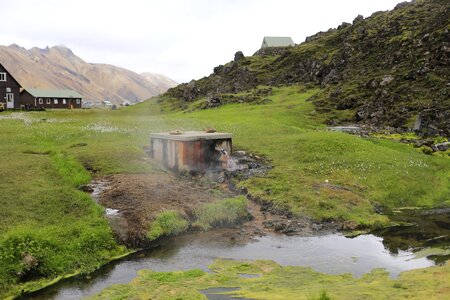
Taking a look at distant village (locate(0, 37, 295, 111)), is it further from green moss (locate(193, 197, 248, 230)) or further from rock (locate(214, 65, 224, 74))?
green moss (locate(193, 197, 248, 230))

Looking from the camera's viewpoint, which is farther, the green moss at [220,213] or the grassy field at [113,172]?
the green moss at [220,213]

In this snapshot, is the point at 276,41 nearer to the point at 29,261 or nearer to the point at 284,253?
the point at 284,253

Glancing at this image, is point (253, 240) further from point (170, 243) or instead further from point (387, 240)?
point (387, 240)

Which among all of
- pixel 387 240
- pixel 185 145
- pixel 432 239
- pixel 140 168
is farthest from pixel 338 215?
pixel 140 168

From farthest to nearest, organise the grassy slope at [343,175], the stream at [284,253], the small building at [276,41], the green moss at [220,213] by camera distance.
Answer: the small building at [276,41]
the grassy slope at [343,175]
the green moss at [220,213]
the stream at [284,253]

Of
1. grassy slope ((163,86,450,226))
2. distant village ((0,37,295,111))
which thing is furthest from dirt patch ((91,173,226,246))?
distant village ((0,37,295,111))

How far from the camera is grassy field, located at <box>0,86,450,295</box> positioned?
68.9 ft

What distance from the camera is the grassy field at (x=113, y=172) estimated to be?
21.0 metres

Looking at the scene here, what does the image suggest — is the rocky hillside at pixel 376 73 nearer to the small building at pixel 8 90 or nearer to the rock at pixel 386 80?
the rock at pixel 386 80

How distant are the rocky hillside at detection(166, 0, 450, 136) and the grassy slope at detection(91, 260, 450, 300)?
47230 millimetres

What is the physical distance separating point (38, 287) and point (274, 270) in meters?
10.6

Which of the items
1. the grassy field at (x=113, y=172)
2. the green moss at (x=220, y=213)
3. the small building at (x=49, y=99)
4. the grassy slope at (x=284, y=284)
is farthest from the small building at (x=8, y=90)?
the grassy slope at (x=284, y=284)

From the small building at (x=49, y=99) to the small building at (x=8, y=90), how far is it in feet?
26.5

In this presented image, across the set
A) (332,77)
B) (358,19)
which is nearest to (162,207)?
(332,77)
